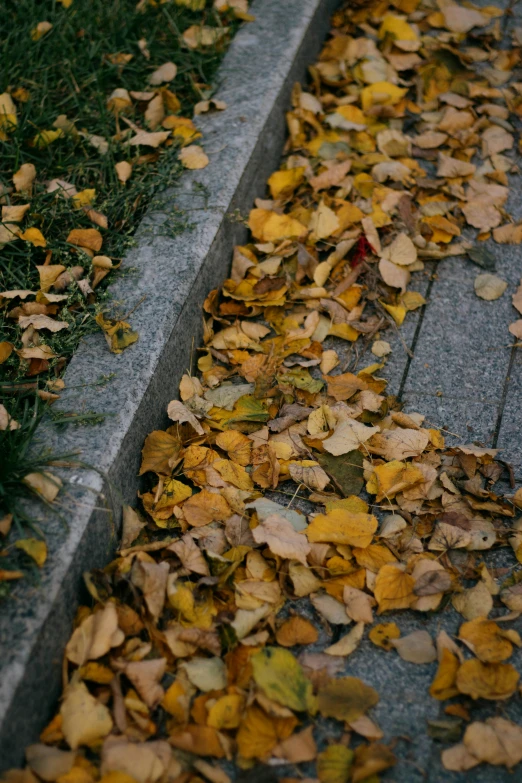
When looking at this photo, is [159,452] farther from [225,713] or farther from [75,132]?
[75,132]

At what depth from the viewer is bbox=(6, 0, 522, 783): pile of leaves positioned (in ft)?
4.89

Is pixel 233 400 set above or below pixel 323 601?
above

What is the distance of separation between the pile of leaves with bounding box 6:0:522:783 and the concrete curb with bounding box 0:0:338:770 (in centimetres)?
6

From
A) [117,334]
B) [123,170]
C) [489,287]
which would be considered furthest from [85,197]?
[489,287]

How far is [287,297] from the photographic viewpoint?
2430 mm

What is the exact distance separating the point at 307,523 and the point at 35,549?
698 millimetres

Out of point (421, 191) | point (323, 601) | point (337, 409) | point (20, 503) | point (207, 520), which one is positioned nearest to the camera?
point (20, 503)

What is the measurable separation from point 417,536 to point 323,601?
0.31m

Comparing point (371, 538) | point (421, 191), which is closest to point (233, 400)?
point (371, 538)

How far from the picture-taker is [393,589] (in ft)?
5.63

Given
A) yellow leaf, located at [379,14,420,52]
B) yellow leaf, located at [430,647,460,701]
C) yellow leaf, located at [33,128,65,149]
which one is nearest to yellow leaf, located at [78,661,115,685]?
yellow leaf, located at [430,647,460,701]

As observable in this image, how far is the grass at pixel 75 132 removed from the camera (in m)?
2.00

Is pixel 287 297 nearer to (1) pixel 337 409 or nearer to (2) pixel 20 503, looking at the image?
(1) pixel 337 409

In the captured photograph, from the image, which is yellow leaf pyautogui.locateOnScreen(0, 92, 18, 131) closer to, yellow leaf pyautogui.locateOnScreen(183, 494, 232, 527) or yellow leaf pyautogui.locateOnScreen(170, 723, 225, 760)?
yellow leaf pyautogui.locateOnScreen(183, 494, 232, 527)
